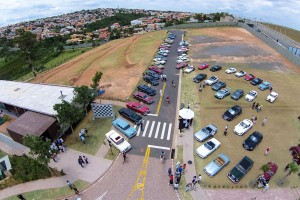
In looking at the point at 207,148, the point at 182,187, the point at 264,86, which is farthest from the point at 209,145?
the point at 264,86

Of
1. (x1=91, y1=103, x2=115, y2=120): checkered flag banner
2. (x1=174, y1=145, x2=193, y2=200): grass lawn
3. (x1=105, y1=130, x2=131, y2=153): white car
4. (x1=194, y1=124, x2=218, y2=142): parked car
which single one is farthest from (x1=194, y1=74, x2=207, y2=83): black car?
(x1=105, y1=130, x2=131, y2=153): white car

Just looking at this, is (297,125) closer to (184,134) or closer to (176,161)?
(184,134)

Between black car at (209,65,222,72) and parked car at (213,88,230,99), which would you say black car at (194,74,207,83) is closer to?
black car at (209,65,222,72)

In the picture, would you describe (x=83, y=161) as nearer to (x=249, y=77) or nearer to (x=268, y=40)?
(x=249, y=77)

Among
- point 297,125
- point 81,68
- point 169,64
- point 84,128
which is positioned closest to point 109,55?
point 81,68

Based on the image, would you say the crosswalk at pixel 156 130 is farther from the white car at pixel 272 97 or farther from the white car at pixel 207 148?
the white car at pixel 272 97

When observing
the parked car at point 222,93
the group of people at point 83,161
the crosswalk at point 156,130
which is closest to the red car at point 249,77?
the parked car at point 222,93
